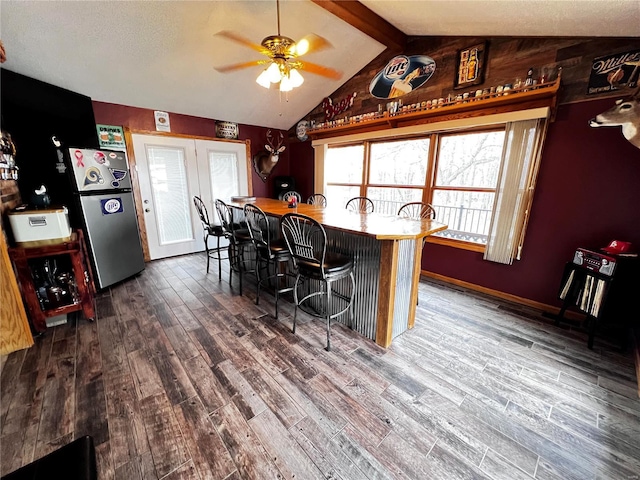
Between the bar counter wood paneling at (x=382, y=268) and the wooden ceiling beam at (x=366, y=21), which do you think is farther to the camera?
the wooden ceiling beam at (x=366, y=21)

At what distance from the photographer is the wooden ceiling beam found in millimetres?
2402

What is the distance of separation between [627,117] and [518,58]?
3.71 feet

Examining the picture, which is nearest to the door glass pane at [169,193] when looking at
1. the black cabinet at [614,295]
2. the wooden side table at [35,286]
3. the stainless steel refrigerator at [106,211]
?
the stainless steel refrigerator at [106,211]

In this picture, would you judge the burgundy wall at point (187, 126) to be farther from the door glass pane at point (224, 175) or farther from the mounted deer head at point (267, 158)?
the door glass pane at point (224, 175)

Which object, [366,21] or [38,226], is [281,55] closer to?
[366,21]

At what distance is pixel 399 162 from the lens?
3.81 m

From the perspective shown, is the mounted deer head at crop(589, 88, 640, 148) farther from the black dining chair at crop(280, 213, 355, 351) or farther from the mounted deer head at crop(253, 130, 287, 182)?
the mounted deer head at crop(253, 130, 287, 182)

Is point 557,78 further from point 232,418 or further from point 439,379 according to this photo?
point 232,418

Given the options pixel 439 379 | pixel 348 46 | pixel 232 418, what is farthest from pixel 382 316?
pixel 348 46

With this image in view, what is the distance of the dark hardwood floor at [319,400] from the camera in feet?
4.00

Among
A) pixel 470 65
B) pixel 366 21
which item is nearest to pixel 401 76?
pixel 470 65

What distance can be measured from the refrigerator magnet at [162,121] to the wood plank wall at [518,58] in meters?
3.29

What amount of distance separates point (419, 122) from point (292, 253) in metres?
2.56

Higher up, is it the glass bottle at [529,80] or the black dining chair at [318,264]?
the glass bottle at [529,80]
